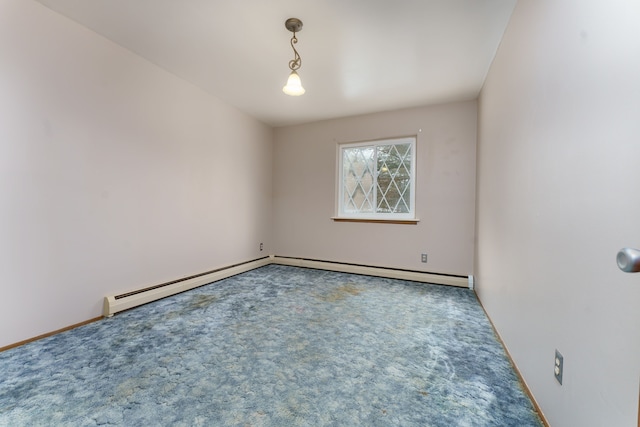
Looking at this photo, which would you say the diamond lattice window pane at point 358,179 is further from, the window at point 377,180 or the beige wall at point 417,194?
the beige wall at point 417,194

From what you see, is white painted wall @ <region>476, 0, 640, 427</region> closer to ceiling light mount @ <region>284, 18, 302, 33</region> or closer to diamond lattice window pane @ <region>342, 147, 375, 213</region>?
ceiling light mount @ <region>284, 18, 302, 33</region>

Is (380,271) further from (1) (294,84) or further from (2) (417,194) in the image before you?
(1) (294,84)

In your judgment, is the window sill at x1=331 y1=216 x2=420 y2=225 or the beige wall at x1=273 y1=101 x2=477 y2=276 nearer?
the beige wall at x1=273 y1=101 x2=477 y2=276

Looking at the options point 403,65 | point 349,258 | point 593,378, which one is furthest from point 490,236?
point 349,258

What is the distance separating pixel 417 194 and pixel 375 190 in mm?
649

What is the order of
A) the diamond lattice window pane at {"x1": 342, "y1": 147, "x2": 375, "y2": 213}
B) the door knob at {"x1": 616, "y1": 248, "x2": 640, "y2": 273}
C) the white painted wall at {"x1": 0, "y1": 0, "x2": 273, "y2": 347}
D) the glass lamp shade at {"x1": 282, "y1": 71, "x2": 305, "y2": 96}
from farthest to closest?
the diamond lattice window pane at {"x1": 342, "y1": 147, "x2": 375, "y2": 213} < the glass lamp shade at {"x1": 282, "y1": 71, "x2": 305, "y2": 96} < the white painted wall at {"x1": 0, "y1": 0, "x2": 273, "y2": 347} < the door knob at {"x1": 616, "y1": 248, "x2": 640, "y2": 273}

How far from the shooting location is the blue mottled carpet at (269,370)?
131 centimetres

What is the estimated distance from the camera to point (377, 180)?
163 inches

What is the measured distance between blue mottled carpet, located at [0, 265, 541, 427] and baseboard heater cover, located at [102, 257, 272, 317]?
86 mm

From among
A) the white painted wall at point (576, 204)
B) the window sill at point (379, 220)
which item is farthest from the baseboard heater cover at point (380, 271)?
the white painted wall at point (576, 204)

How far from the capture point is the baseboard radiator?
2.53 metres

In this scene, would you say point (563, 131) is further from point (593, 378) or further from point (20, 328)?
point (20, 328)

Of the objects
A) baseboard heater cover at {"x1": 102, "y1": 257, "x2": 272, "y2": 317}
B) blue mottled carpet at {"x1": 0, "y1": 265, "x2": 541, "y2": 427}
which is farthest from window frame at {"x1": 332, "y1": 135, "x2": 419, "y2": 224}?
baseboard heater cover at {"x1": 102, "y1": 257, "x2": 272, "y2": 317}

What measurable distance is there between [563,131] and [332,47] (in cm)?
195
